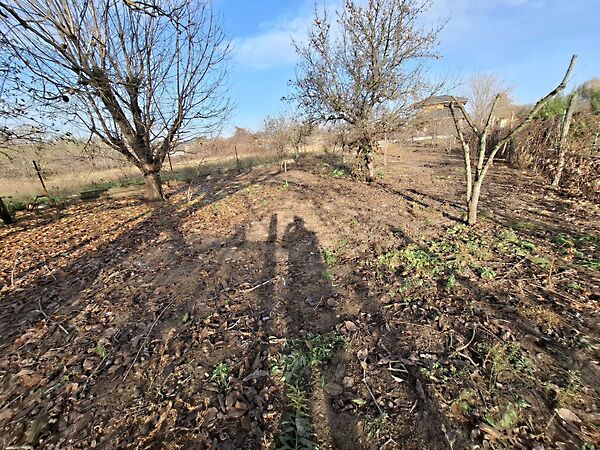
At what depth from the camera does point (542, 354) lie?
2.16 metres

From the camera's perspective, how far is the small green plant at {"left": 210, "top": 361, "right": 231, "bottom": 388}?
2170mm

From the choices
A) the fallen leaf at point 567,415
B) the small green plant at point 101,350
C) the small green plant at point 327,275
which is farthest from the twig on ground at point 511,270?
the small green plant at point 101,350

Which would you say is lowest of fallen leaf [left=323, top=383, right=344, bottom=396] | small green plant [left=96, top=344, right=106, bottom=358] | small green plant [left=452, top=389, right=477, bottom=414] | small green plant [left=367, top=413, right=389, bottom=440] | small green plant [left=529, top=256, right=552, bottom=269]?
fallen leaf [left=323, top=383, right=344, bottom=396]

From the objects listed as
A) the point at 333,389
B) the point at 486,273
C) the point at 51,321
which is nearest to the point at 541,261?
the point at 486,273

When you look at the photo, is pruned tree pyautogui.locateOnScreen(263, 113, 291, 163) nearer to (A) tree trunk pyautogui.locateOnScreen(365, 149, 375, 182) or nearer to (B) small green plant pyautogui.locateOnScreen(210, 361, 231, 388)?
(A) tree trunk pyautogui.locateOnScreen(365, 149, 375, 182)

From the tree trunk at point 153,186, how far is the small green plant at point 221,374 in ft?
25.7

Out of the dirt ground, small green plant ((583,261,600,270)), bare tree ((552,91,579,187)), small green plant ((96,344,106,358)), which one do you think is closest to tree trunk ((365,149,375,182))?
the dirt ground

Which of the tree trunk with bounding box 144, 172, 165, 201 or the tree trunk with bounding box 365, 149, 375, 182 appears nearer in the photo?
the tree trunk with bounding box 144, 172, 165, 201

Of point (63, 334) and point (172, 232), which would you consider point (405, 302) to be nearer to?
point (63, 334)

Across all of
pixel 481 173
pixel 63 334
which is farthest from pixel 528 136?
pixel 63 334

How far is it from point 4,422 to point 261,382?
6.53 ft

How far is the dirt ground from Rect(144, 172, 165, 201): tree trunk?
370 centimetres

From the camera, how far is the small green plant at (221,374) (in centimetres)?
217

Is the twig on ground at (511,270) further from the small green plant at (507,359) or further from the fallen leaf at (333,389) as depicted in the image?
the fallen leaf at (333,389)
